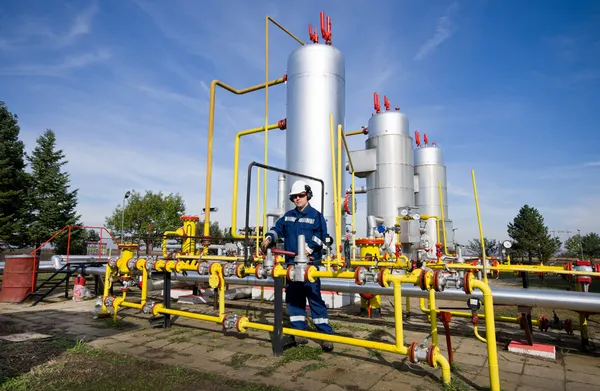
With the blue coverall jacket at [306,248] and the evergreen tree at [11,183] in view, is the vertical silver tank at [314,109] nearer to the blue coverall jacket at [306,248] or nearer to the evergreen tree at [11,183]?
the blue coverall jacket at [306,248]

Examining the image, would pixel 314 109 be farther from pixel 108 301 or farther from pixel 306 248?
pixel 108 301

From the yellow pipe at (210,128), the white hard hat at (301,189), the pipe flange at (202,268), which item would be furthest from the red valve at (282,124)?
the pipe flange at (202,268)

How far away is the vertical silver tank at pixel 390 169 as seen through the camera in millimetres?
12148

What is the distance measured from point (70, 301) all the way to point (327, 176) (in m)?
6.07

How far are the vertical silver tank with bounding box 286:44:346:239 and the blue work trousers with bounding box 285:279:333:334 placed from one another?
104 inches

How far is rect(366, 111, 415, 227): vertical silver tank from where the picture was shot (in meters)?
12.1

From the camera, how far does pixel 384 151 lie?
12.4 meters

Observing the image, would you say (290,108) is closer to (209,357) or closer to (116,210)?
(209,357)

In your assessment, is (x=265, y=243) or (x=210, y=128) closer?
(x=265, y=243)

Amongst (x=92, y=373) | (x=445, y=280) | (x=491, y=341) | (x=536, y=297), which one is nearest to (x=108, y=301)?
(x=92, y=373)

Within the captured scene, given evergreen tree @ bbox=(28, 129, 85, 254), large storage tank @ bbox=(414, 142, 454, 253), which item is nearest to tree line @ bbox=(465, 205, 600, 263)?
large storage tank @ bbox=(414, 142, 454, 253)

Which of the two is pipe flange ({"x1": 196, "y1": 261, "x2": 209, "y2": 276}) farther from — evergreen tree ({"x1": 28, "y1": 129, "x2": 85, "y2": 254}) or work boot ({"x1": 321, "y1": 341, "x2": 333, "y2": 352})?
evergreen tree ({"x1": 28, "y1": 129, "x2": 85, "y2": 254})

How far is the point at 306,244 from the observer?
424 centimetres

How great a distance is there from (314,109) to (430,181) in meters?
10.2
